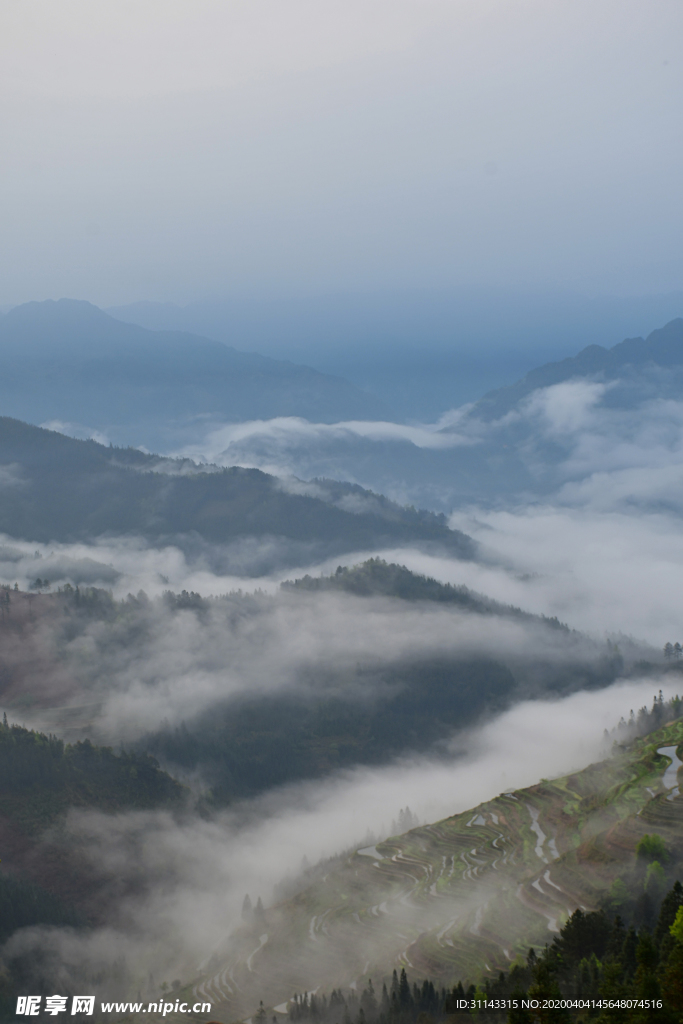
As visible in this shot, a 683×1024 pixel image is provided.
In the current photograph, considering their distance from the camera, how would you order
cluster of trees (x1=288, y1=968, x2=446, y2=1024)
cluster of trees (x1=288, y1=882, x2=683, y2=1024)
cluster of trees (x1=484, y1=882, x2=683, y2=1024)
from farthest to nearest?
cluster of trees (x1=288, y1=968, x2=446, y2=1024), cluster of trees (x1=288, y1=882, x2=683, y2=1024), cluster of trees (x1=484, y1=882, x2=683, y2=1024)

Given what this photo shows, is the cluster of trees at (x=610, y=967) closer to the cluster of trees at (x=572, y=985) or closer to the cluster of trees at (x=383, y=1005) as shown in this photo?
the cluster of trees at (x=572, y=985)

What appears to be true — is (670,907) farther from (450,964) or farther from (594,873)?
(450,964)

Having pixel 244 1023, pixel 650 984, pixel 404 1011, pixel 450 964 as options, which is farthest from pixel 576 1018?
pixel 244 1023

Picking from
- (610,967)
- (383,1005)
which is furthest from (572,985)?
(383,1005)

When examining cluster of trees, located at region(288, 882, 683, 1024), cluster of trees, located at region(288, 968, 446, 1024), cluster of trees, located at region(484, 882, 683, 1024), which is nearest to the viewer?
cluster of trees, located at region(484, 882, 683, 1024)

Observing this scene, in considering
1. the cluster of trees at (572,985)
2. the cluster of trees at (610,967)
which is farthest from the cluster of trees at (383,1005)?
the cluster of trees at (610,967)

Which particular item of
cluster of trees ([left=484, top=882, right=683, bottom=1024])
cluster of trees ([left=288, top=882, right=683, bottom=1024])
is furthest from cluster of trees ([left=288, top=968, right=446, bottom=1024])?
cluster of trees ([left=484, top=882, right=683, bottom=1024])

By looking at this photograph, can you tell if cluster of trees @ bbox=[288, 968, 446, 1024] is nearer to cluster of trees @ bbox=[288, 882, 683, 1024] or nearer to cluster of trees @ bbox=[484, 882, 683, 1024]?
cluster of trees @ bbox=[288, 882, 683, 1024]

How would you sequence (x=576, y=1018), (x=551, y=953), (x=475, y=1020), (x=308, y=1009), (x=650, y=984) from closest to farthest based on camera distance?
(x=650, y=984)
(x=576, y=1018)
(x=475, y=1020)
(x=551, y=953)
(x=308, y=1009)
